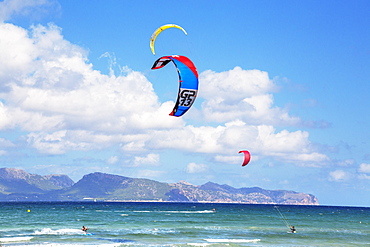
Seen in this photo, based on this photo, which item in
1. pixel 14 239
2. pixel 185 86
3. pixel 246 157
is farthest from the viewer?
pixel 246 157

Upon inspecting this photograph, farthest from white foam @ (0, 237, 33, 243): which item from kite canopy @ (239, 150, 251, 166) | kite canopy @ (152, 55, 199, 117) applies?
kite canopy @ (152, 55, 199, 117)

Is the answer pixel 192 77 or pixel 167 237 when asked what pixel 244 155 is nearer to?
pixel 167 237

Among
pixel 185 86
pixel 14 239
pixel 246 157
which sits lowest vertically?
pixel 14 239

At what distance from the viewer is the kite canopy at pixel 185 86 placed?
2848 cm

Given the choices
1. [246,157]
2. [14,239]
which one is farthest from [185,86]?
[14,239]

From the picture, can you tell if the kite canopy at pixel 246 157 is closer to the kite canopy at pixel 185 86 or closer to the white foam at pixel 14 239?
the kite canopy at pixel 185 86

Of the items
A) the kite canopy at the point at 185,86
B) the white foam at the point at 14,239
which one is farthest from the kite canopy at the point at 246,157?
the white foam at the point at 14,239

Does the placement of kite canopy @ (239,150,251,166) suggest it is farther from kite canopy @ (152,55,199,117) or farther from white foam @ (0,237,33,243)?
white foam @ (0,237,33,243)

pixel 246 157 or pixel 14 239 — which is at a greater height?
pixel 246 157

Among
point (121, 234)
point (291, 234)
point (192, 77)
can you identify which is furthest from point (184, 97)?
point (291, 234)

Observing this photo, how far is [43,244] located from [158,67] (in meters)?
18.1

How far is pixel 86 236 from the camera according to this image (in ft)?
147

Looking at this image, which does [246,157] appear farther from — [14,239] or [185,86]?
[14,239]

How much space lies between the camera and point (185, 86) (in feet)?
93.6
